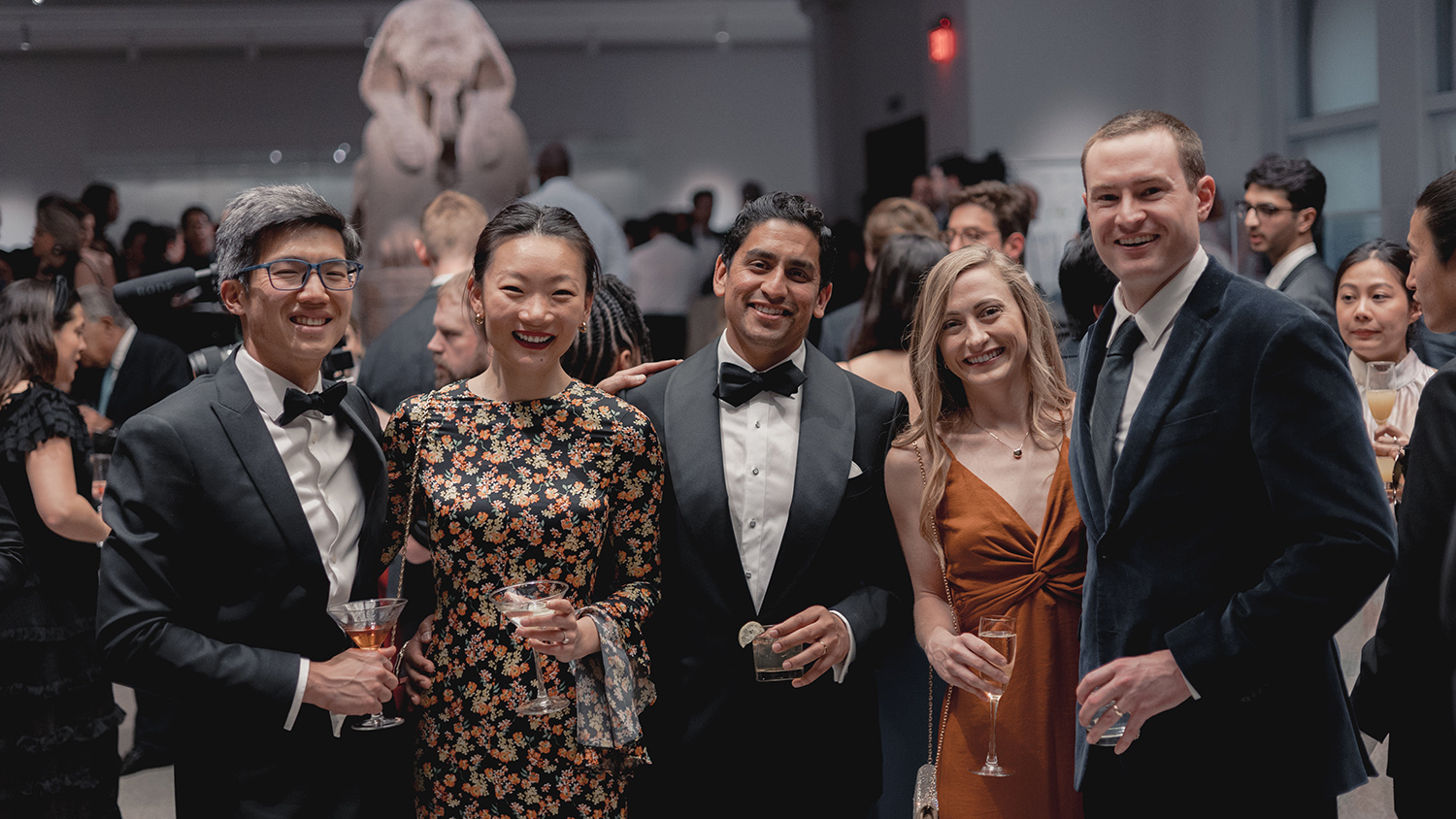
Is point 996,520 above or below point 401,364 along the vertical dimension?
below

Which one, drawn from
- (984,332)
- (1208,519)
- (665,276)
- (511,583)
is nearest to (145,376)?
(511,583)

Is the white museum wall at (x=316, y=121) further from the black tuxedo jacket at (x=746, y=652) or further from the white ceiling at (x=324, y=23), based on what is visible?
the black tuxedo jacket at (x=746, y=652)

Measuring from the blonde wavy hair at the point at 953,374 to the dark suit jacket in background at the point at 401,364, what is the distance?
2.02 m

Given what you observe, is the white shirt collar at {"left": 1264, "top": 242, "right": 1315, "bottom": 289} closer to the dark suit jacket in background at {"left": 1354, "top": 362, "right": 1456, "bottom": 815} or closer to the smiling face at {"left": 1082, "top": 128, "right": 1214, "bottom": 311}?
the dark suit jacket in background at {"left": 1354, "top": 362, "right": 1456, "bottom": 815}

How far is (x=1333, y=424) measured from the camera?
5.69 feet

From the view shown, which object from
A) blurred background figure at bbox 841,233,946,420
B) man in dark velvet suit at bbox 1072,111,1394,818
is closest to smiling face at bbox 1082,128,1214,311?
man in dark velvet suit at bbox 1072,111,1394,818

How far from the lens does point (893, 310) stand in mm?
3594

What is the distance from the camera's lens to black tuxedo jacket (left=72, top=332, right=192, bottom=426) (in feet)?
16.4

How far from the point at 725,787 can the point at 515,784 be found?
414 mm

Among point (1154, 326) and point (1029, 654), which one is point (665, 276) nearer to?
point (1029, 654)

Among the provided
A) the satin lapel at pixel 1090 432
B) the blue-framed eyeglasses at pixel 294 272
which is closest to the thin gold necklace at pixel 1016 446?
the satin lapel at pixel 1090 432

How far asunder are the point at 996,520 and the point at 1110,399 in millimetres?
413

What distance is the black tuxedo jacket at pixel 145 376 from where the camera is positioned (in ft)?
16.4

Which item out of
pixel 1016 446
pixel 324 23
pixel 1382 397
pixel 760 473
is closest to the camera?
pixel 760 473
